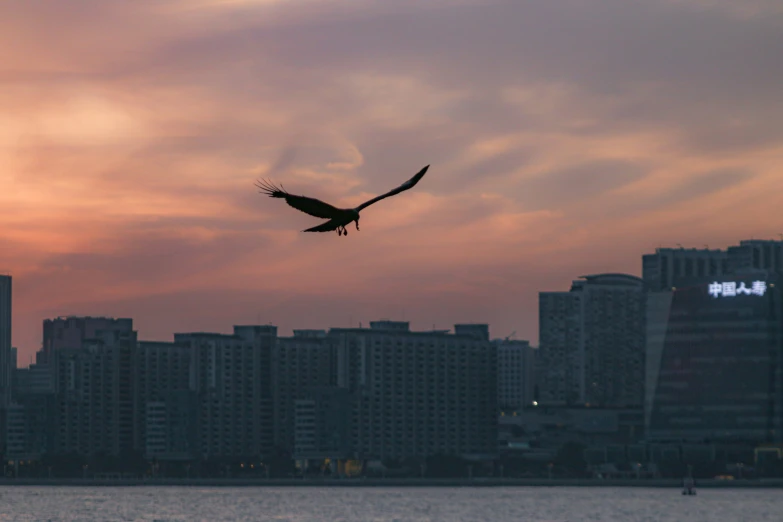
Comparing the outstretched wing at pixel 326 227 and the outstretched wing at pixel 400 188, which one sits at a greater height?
the outstretched wing at pixel 400 188

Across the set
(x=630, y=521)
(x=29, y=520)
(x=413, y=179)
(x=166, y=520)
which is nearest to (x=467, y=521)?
(x=630, y=521)

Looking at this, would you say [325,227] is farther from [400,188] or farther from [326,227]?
[400,188]

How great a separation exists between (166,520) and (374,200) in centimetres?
16964

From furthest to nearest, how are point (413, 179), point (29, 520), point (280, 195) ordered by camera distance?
1. point (29, 520)
2. point (413, 179)
3. point (280, 195)

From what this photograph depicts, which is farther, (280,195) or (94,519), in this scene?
(94,519)

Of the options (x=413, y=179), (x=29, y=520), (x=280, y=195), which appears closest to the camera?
(x=280, y=195)

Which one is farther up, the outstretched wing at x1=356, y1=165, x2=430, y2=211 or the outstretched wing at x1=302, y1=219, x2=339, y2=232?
the outstretched wing at x1=356, y1=165, x2=430, y2=211

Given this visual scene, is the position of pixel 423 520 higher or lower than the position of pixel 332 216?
lower

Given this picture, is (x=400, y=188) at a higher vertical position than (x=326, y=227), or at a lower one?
higher

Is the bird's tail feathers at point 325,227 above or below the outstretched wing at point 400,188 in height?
below

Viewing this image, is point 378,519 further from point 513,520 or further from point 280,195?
point 280,195

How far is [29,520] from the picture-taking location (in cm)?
19162

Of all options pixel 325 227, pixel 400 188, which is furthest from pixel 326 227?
pixel 400 188

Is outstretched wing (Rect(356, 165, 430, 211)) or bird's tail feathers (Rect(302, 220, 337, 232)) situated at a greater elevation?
outstretched wing (Rect(356, 165, 430, 211))
